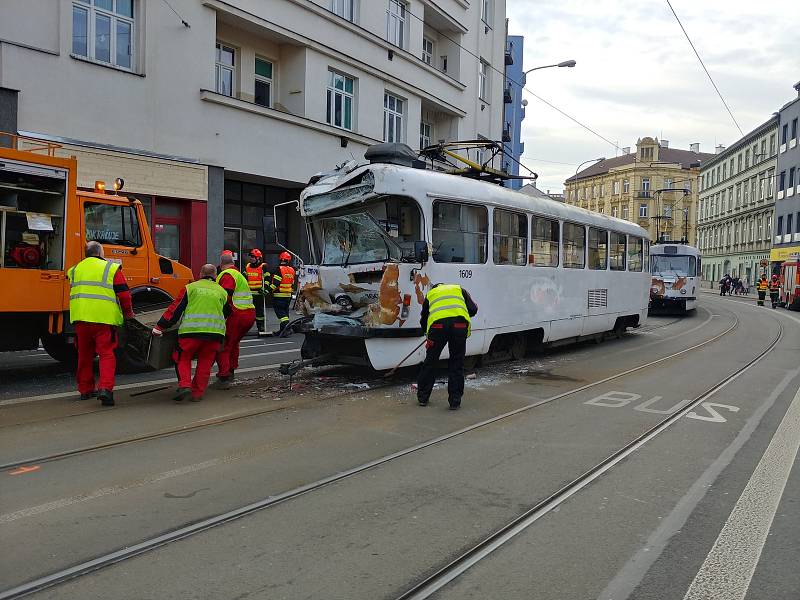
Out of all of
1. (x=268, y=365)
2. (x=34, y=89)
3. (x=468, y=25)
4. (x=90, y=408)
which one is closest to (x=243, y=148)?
(x=34, y=89)

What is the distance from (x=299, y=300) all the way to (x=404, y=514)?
5679 mm

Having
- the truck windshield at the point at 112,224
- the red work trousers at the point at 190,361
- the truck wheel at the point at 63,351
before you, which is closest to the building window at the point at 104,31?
the truck windshield at the point at 112,224

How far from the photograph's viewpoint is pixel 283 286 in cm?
1522

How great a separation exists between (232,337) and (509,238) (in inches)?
180

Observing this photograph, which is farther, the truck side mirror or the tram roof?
the tram roof

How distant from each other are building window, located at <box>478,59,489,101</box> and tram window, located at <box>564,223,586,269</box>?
65.5 ft

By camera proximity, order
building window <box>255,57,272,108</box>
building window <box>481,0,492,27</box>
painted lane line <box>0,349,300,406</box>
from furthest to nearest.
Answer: building window <box>481,0,492,27</box> < building window <box>255,57,272,108</box> < painted lane line <box>0,349,300,406</box>

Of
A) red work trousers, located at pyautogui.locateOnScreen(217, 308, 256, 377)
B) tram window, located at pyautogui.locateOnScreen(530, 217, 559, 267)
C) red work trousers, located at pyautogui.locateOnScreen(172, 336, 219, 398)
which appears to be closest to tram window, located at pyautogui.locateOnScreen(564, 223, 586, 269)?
tram window, located at pyautogui.locateOnScreen(530, 217, 559, 267)

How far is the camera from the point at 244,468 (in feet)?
17.6

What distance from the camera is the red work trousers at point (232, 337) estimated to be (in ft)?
28.4

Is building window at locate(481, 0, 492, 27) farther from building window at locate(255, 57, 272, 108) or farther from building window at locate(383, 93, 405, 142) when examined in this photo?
building window at locate(255, 57, 272, 108)

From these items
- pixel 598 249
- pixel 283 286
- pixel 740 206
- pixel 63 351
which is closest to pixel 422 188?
pixel 63 351

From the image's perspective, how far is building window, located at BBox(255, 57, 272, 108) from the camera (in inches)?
777

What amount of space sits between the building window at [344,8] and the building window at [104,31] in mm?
7386
